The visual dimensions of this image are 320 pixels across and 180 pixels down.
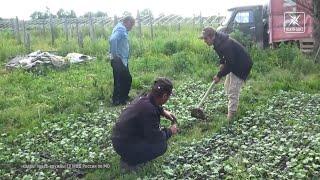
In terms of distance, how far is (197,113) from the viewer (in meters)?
7.79

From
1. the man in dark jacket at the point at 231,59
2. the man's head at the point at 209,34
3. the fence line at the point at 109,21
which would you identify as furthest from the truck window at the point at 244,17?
the man's head at the point at 209,34

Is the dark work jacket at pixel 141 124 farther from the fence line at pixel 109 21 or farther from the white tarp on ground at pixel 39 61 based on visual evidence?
the fence line at pixel 109 21

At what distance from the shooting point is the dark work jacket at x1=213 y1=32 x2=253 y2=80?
7406 millimetres

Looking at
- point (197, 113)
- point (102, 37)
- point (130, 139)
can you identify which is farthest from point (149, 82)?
point (102, 37)

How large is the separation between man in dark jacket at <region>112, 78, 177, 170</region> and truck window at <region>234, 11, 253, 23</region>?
11.2 meters

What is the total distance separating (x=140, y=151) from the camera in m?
5.65

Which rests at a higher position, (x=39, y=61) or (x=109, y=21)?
(x=109, y=21)

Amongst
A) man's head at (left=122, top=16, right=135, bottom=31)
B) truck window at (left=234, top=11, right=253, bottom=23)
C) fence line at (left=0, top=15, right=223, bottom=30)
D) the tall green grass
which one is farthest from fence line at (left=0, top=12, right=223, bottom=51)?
man's head at (left=122, top=16, right=135, bottom=31)

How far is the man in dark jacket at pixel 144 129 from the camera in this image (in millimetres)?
5488

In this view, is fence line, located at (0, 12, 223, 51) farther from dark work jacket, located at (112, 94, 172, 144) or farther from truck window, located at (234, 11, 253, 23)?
dark work jacket, located at (112, 94, 172, 144)

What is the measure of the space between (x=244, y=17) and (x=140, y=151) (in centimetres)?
1159

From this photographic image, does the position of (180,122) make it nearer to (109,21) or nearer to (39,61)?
(39,61)

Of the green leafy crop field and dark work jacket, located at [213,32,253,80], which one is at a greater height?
dark work jacket, located at [213,32,253,80]

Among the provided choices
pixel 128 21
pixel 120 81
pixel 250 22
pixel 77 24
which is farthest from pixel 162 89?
pixel 77 24
